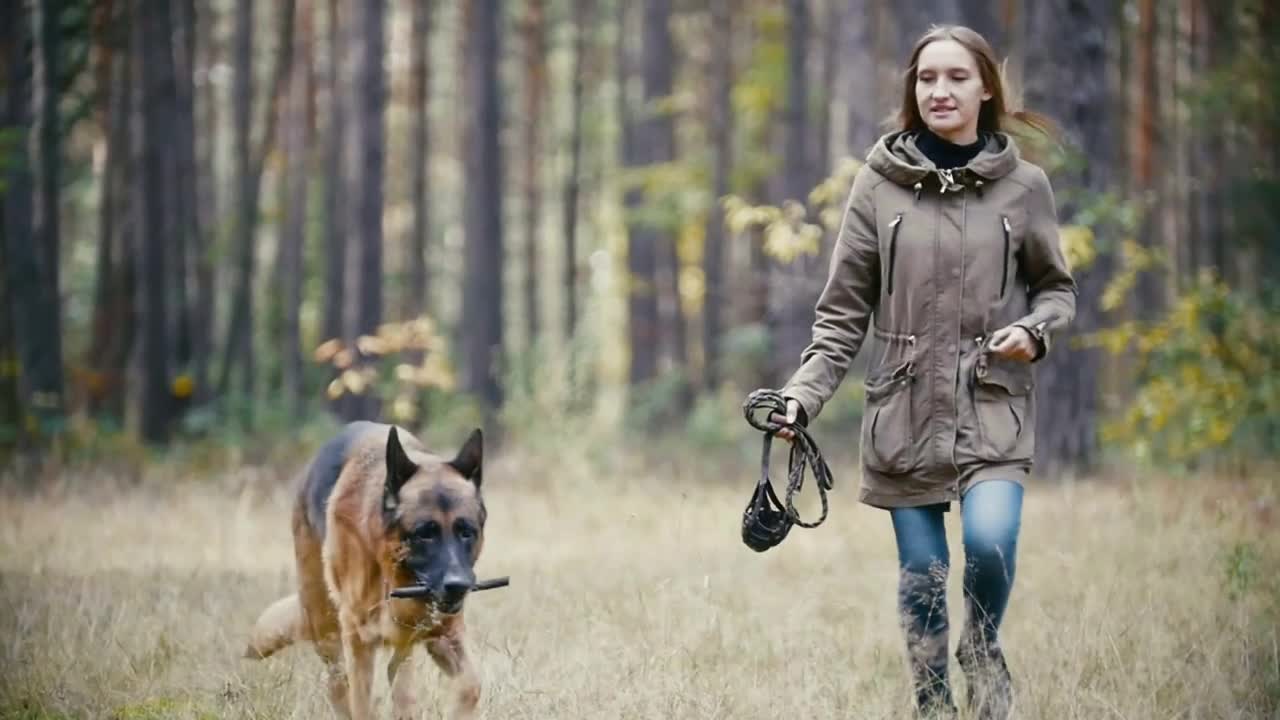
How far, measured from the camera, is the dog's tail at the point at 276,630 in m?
5.59

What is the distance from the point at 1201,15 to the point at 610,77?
52.8 feet

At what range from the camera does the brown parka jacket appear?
425cm

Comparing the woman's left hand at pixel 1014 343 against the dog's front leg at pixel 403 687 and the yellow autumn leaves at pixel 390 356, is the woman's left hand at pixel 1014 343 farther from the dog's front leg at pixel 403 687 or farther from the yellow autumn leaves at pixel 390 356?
the yellow autumn leaves at pixel 390 356

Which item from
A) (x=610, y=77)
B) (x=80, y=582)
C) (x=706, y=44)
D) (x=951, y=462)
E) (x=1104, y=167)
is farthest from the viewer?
(x=610, y=77)

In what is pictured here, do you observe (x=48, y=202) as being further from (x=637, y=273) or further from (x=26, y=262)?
(x=637, y=273)

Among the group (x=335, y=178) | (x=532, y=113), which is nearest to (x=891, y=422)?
(x=335, y=178)

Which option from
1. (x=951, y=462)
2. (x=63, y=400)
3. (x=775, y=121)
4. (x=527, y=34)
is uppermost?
(x=527, y=34)

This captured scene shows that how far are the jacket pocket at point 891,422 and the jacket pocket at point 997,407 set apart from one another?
0.70 feet

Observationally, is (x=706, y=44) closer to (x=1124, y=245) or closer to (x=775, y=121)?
(x=775, y=121)

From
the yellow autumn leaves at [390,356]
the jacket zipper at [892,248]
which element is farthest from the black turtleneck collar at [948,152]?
the yellow autumn leaves at [390,356]

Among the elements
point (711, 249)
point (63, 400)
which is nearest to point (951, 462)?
point (63, 400)

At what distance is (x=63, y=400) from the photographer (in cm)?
1627

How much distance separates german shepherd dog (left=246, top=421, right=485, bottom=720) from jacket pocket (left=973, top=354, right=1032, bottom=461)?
1726 mm

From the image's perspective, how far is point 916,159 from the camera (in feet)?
14.4
